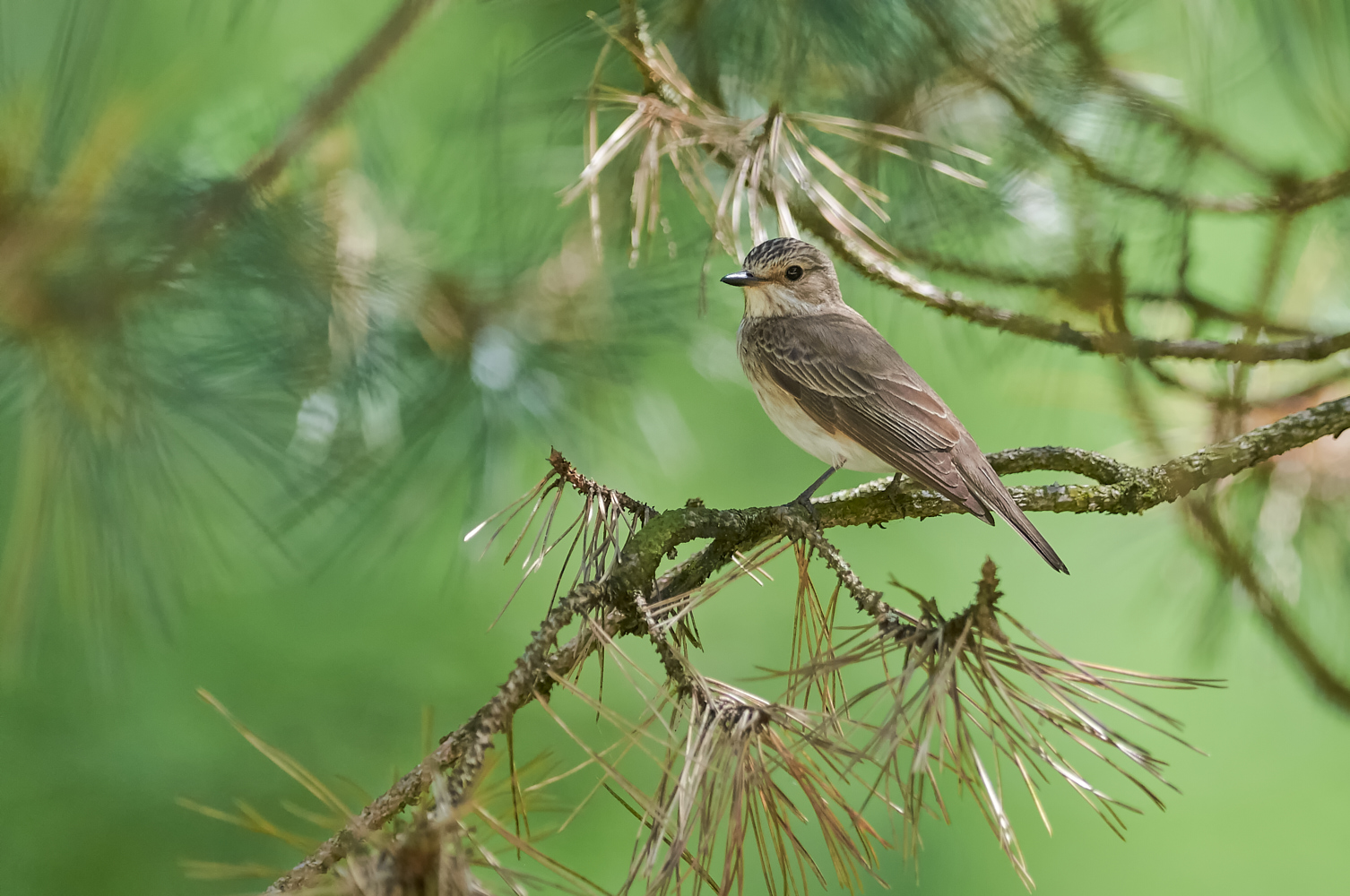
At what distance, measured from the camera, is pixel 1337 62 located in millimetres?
841

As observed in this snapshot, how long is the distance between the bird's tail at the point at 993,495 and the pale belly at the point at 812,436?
0.39 ft

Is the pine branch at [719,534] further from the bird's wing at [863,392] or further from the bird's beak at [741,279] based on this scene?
the bird's beak at [741,279]

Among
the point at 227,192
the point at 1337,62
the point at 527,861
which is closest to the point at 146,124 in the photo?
the point at 227,192

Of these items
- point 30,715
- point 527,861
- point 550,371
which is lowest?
point 30,715

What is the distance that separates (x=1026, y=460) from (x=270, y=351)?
2.71ft

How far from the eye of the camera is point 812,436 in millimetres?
1232

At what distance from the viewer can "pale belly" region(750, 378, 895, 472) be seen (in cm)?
117

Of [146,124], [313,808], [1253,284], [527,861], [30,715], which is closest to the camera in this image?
[146,124]

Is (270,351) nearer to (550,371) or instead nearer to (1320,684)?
(550,371)

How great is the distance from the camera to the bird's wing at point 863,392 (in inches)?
41.3

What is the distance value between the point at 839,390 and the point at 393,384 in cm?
58

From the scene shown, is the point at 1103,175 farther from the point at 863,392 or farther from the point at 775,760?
the point at 775,760

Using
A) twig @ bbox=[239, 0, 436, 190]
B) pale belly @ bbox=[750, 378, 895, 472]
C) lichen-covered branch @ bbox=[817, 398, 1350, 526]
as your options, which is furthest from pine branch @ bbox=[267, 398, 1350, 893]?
twig @ bbox=[239, 0, 436, 190]

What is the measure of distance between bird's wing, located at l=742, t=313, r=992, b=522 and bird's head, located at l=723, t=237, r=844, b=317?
0.09 feet
